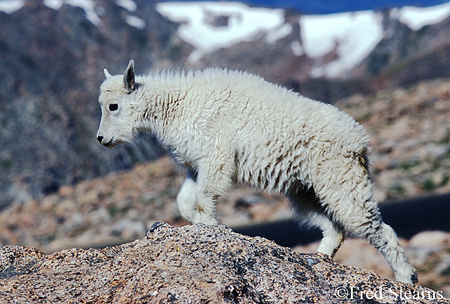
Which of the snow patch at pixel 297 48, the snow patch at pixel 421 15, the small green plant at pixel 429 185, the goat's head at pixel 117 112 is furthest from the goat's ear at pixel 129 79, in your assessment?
the snow patch at pixel 297 48

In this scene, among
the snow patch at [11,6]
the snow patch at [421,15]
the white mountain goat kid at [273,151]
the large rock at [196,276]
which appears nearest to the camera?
the large rock at [196,276]

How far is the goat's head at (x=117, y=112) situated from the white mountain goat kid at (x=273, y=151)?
180 mm

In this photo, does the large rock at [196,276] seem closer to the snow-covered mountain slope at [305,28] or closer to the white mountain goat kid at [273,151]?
the white mountain goat kid at [273,151]

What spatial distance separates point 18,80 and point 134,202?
139ft

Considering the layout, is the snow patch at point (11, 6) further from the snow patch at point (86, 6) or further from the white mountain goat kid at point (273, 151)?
the white mountain goat kid at point (273, 151)

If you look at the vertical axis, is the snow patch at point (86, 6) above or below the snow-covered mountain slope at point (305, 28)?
below

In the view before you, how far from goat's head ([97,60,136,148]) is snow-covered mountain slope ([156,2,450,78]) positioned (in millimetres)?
106424

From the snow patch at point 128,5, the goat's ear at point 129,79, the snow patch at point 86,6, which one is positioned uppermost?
the snow patch at point 128,5

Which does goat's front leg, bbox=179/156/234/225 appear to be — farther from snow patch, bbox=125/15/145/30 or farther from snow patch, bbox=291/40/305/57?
snow patch, bbox=291/40/305/57

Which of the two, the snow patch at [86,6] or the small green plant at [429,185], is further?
the snow patch at [86,6]

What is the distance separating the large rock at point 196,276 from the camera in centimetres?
418

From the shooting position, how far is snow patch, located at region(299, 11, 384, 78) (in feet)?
372

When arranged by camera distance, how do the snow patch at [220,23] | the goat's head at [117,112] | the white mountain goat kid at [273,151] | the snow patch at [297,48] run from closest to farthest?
the white mountain goat kid at [273,151] < the goat's head at [117,112] < the snow patch at [297,48] < the snow patch at [220,23]

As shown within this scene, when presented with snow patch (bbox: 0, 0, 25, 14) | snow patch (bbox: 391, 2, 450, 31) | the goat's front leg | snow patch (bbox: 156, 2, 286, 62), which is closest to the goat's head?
the goat's front leg
